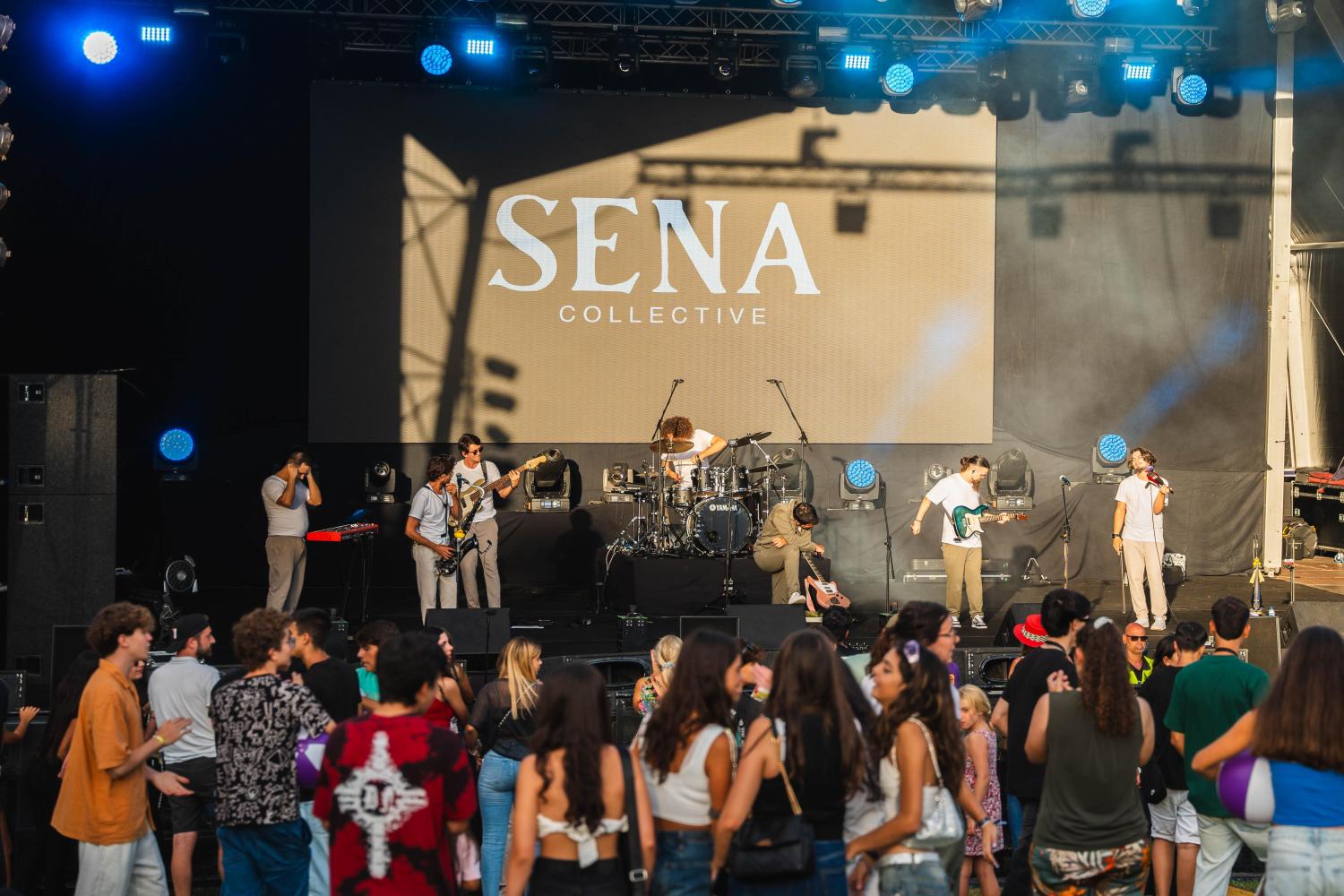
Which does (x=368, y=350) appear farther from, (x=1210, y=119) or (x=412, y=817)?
(x=412, y=817)

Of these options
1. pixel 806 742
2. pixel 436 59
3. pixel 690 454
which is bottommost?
pixel 806 742

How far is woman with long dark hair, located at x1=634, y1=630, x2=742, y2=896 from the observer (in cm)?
416

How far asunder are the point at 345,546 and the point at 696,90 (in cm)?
638

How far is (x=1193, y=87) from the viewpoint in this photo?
16.0 m

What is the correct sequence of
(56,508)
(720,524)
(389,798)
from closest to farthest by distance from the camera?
(389,798), (56,508), (720,524)

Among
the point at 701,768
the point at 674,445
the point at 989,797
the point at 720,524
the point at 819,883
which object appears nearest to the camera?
the point at 701,768

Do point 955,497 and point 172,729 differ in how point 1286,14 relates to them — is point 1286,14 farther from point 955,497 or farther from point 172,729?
point 172,729

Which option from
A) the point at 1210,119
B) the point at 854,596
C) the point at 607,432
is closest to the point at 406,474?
the point at 607,432

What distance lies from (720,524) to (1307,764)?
29.4ft

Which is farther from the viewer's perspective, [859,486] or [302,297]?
[859,486]

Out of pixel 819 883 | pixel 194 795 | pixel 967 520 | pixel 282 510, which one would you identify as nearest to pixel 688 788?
pixel 819 883

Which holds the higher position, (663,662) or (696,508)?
(696,508)

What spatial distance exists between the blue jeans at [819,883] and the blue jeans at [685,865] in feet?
0.48

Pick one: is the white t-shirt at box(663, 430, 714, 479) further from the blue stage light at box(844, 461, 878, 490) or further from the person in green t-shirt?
the person in green t-shirt
